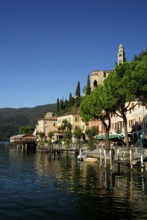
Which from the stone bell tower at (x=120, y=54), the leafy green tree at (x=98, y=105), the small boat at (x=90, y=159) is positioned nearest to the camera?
the leafy green tree at (x=98, y=105)

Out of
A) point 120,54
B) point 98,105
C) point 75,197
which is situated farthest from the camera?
point 120,54

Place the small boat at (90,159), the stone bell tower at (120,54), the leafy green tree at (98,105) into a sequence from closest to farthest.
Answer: the leafy green tree at (98,105)
the small boat at (90,159)
the stone bell tower at (120,54)

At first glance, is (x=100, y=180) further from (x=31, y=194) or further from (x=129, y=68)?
(x=129, y=68)

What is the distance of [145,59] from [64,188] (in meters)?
25.7

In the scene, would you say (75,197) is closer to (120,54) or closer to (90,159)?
(90,159)

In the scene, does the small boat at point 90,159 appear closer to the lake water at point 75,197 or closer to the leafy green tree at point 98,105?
the leafy green tree at point 98,105

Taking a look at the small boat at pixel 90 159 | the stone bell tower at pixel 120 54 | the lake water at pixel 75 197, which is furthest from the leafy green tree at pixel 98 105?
the stone bell tower at pixel 120 54

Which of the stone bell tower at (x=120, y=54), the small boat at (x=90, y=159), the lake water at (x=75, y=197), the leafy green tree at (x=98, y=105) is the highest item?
the stone bell tower at (x=120, y=54)

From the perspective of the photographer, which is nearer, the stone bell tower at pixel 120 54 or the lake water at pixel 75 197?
the lake water at pixel 75 197

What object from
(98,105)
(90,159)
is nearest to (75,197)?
(90,159)

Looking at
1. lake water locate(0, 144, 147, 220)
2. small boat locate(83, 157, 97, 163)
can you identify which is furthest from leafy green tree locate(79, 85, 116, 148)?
lake water locate(0, 144, 147, 220)

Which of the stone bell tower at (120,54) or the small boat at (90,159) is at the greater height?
the stone bell tower at (120,54)

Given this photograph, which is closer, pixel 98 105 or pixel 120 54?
pixel 98 105

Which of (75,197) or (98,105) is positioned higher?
(98,105)
